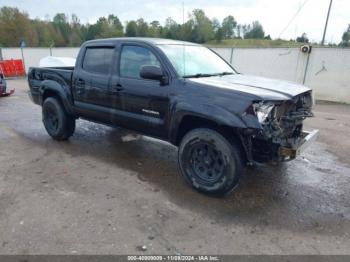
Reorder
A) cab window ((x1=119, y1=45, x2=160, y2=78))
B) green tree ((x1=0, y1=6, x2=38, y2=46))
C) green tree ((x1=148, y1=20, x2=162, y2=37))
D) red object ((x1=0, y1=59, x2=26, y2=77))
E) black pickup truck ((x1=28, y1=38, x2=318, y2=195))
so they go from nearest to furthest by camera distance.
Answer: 1. black pickup truck ((x1=28, y1=38, x2=318, y2=195))
2. cab window ((x1=119, y1=45, x2=160, y2=78))
3. red object ((x1=0, y1=59, x2=26, y2=77))
4. green tree ((x1=148, y1=20, x2=162, y2=37))
5. green tree ((x1=0, y1=6, x2=38, y2=46))

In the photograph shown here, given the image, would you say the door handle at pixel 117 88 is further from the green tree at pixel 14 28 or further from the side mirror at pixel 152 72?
the green tree at pixel 14 28

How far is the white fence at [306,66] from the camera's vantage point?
1189cm

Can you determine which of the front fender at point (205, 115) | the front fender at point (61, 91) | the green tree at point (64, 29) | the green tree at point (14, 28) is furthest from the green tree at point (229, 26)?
the front fender at point (205, 115)

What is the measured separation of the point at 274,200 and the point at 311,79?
1024 centimetres

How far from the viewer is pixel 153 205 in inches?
143

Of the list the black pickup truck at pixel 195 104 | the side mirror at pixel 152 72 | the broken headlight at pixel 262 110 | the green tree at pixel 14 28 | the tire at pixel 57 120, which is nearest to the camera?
the broken headlight at pixel 262 110

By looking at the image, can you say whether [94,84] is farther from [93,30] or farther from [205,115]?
[93,30]

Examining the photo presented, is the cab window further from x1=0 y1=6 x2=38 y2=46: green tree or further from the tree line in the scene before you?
x1=0 y1=6 x2=38 y2=46: green tree

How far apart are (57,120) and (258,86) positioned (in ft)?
12.7

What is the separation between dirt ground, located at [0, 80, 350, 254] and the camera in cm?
294

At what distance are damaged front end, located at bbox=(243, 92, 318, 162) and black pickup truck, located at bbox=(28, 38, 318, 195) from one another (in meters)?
0.01

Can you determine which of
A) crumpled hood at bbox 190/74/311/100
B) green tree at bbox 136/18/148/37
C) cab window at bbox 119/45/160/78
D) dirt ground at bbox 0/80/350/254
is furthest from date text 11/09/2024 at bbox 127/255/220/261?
green tree at bbox 136/18/148/37

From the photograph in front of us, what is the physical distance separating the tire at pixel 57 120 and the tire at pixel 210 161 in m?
2.83

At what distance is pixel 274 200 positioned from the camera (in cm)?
381
